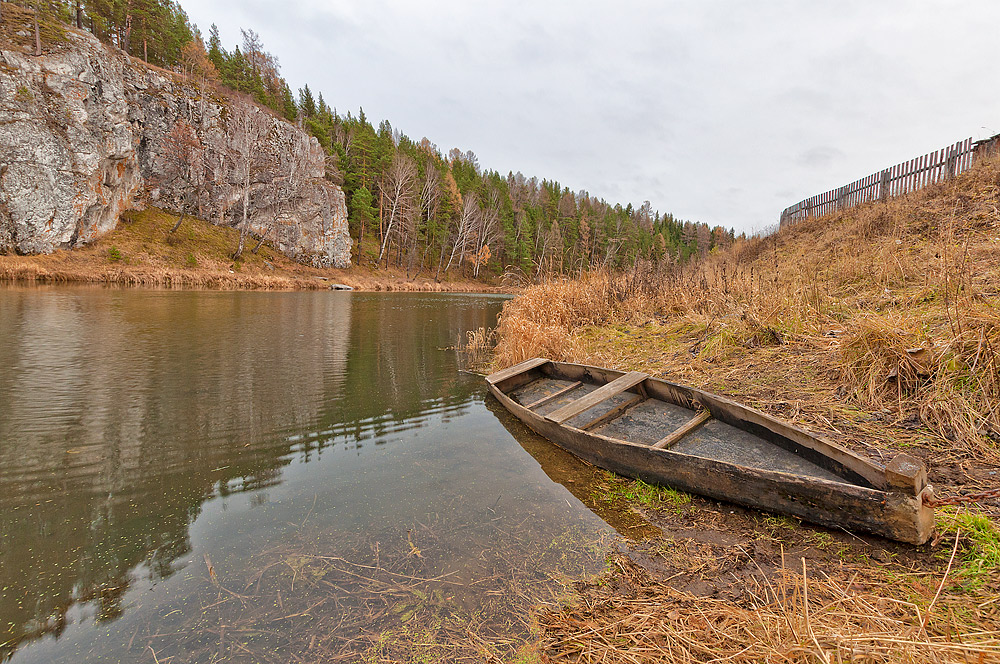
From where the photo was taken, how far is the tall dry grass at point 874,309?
3.01 meters

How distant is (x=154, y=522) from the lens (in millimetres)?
2715

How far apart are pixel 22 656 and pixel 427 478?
2231mm

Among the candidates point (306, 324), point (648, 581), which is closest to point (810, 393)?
point (648, 581)

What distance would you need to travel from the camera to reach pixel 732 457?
2.96 meters

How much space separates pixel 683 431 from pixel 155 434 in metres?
5.14

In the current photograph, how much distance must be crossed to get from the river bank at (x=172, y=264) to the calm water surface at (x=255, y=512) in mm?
10163

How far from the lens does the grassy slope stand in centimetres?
151

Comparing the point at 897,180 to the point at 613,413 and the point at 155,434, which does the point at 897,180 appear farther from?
the point at 155,434

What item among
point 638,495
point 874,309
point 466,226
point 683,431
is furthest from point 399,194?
point 638,495

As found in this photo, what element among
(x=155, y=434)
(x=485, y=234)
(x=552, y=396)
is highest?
(x=485, y=234)

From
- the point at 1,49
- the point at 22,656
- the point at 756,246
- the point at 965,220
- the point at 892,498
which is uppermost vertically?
the point at 1,49

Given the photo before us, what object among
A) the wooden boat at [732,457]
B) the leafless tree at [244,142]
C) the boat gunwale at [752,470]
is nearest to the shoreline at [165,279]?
the leafless tree at [244,142]

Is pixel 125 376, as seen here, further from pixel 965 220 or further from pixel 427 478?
pixel 965 220

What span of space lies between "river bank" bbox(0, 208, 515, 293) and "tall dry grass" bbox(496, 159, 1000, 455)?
6.02 metres
